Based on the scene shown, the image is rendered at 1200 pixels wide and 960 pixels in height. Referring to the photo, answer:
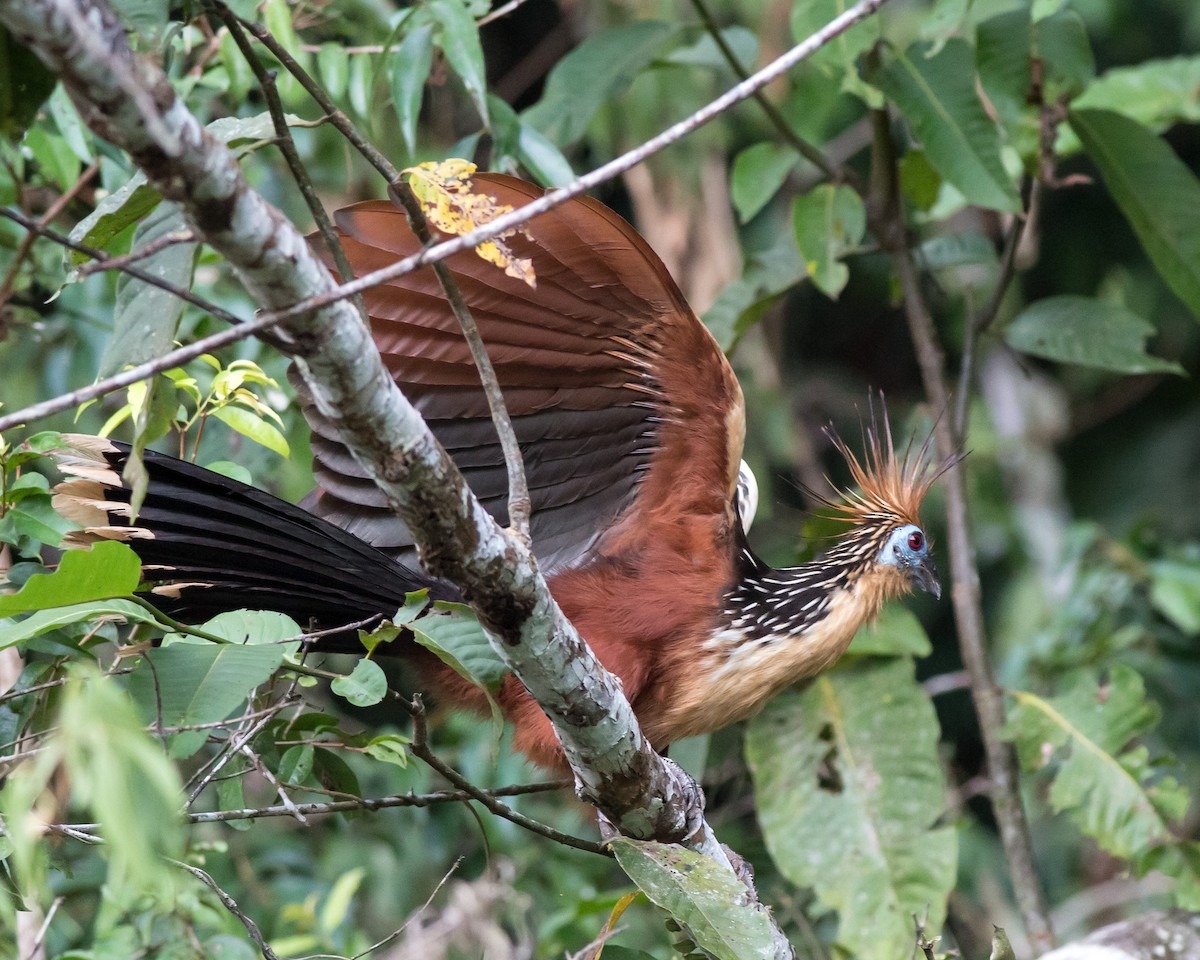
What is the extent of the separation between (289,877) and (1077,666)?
256cm

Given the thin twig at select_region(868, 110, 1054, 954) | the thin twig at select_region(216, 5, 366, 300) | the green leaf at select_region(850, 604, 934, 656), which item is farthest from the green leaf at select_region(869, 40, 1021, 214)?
the thin twig at select_region(216, 5, 366, 300)

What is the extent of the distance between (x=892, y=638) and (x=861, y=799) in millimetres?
440

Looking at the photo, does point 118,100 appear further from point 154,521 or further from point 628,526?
point 628,526

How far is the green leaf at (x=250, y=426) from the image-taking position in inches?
80.4

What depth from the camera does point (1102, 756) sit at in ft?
10.7

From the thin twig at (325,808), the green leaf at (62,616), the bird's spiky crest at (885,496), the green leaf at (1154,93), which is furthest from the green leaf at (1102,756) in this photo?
the green leaf at (62,616)

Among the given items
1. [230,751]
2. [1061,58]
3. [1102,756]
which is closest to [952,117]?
[1061,58]

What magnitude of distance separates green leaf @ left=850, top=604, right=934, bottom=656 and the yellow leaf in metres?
1.99

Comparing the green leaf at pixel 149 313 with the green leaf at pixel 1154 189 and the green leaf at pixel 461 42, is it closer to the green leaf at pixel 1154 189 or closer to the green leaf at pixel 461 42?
the green leaf at pixel 461 42

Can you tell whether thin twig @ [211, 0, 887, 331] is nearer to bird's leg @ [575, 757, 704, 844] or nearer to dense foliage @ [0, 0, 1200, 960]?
dense foliage @ [0, 0, 1200, 960]

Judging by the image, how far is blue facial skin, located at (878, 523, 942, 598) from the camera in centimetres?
294

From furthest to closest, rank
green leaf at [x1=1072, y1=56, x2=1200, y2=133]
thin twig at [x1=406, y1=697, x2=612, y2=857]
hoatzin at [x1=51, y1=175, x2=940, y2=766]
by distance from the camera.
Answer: green leaf at [x1=1072, y1=56, x2=1200, y2=133] < hoatzin at [x1=51, y1=175, x2=940, y2=766] < thin twig at [x1=406, y1=697, x2=612, y2=857]

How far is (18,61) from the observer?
1.26 m

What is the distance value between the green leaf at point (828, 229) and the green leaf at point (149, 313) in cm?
211
